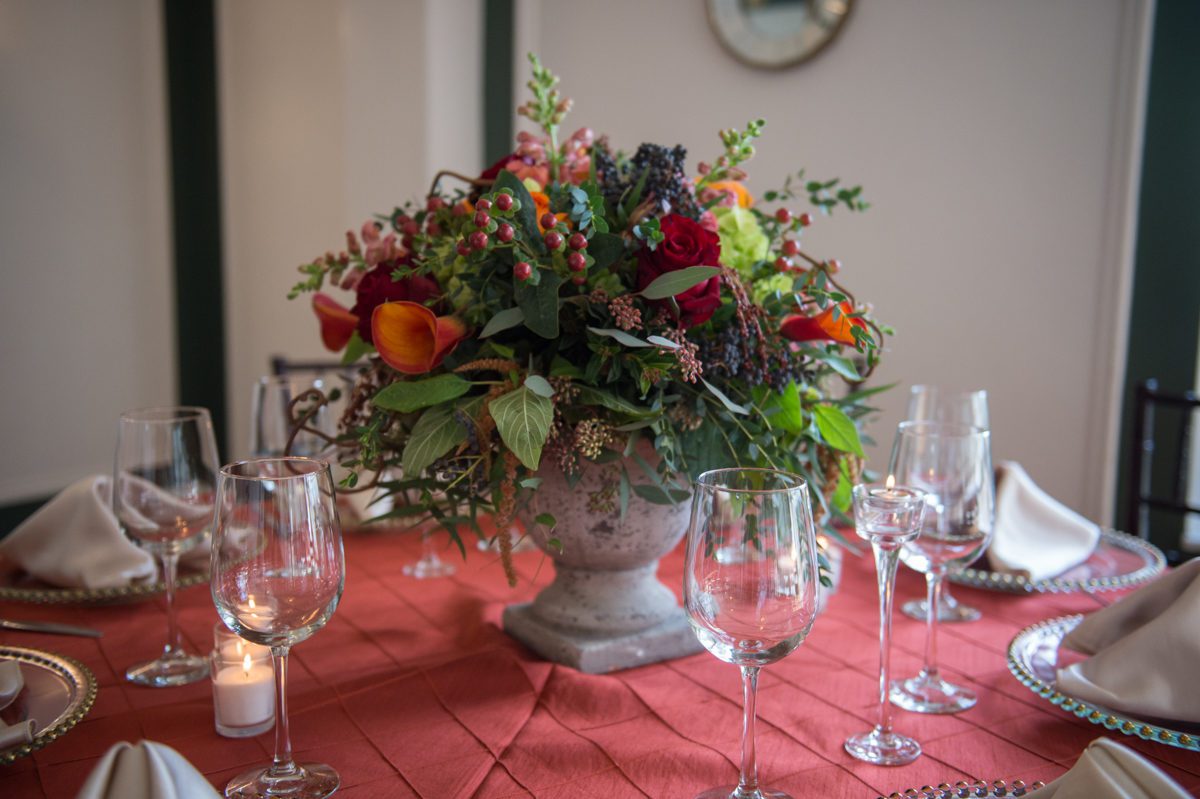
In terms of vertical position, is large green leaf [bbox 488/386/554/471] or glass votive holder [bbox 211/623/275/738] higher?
large green leaf [bbox 488/386/554/471]

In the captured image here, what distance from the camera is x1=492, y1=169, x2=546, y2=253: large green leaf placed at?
906mm

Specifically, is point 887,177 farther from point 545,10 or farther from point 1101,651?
point 1101,651

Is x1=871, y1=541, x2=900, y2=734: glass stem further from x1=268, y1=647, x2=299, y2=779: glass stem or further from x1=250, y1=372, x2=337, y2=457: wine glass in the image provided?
x1=250, y1=372, x2=337, y2=457: wine glass

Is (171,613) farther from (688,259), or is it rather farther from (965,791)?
(965,791)

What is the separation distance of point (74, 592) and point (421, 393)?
1.86 feet

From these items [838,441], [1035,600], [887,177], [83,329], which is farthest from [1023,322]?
[83,329]

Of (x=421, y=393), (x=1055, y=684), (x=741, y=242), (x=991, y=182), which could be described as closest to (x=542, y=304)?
(x=421, y=393)

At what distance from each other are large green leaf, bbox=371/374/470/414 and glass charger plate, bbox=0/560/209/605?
0.46 m

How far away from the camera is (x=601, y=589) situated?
3.46 feet

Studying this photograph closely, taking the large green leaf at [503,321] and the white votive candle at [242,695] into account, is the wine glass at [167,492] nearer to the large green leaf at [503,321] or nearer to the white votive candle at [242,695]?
the white votive candle at [242,695]

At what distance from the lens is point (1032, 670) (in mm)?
945

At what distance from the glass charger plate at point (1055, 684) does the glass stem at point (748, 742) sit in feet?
1.05

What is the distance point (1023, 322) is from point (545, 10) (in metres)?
2.06

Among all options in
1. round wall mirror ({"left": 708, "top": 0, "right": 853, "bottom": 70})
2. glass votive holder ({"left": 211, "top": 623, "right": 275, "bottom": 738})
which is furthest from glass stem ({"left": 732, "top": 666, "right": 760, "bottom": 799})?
round wall mirror ({"left": 708, "top": 0, "right": 853, "bottom": 70})
